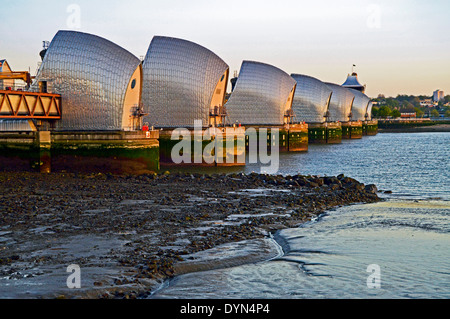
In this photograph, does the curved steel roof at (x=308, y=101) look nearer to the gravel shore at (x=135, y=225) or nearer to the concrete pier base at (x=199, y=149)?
the concrete pier base at (x=199, y=149)

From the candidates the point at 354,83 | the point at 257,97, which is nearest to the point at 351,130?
the point at 354,83

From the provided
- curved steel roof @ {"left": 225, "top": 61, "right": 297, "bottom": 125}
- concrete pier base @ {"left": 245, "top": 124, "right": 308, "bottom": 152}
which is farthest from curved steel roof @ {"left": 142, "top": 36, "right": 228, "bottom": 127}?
curved steel roof @ {"left": 225, "top": 61, "right": 297, "bottom": 125}

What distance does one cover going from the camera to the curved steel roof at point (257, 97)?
71.1 m

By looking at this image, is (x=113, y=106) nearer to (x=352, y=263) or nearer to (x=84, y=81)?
(x=84, y=81)

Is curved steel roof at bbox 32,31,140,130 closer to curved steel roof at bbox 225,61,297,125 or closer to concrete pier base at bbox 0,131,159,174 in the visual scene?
concrete pier base at bbox 0,131,159,174

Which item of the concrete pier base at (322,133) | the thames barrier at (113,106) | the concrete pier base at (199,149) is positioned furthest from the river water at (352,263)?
the concrete pier base at (322,133)

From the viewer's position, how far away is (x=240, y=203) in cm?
2208

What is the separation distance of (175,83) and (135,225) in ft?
110

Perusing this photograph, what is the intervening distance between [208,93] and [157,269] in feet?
131

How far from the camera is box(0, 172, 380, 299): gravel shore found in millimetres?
11773

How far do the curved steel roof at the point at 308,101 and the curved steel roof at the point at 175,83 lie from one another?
154ft

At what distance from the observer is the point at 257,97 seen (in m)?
72.8

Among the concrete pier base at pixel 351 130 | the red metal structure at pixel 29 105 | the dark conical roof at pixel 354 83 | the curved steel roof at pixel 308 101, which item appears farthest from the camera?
the dark conical roof at pixel 354 83

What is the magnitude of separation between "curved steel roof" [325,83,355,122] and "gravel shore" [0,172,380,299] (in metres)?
95.4
